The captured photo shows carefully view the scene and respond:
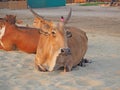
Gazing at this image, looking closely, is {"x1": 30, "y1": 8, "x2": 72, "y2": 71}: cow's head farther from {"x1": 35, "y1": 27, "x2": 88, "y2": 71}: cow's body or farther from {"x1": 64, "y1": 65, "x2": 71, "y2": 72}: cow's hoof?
{"x1": 64, "y1": 65, "x2": 71, "y2": 72}: cow's hoof

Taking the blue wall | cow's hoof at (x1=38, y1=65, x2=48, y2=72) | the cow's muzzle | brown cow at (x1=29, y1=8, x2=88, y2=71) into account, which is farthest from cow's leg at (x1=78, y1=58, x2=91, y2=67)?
the blue wall

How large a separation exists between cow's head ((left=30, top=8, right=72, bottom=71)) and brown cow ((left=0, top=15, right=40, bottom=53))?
1822 millimetres

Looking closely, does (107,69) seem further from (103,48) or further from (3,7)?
(3,7)

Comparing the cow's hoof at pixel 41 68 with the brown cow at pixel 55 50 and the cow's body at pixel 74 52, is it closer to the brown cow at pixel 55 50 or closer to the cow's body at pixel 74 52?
the brown cow at pixel 55 50

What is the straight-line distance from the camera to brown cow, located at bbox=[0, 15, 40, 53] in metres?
9.13

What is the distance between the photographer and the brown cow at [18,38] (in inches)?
359

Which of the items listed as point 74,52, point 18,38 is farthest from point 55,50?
point 18,38

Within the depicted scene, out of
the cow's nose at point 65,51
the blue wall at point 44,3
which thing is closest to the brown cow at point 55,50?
the cow's nose at point 65,51

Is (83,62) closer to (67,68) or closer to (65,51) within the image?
(67,68)

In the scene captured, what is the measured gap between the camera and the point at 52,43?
6.94m

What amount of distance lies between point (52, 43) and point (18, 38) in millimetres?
2483

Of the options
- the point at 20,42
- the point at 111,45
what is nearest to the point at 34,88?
the point at 20,42

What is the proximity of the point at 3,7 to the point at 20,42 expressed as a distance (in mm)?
32067

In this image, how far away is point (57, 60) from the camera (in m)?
6.90
